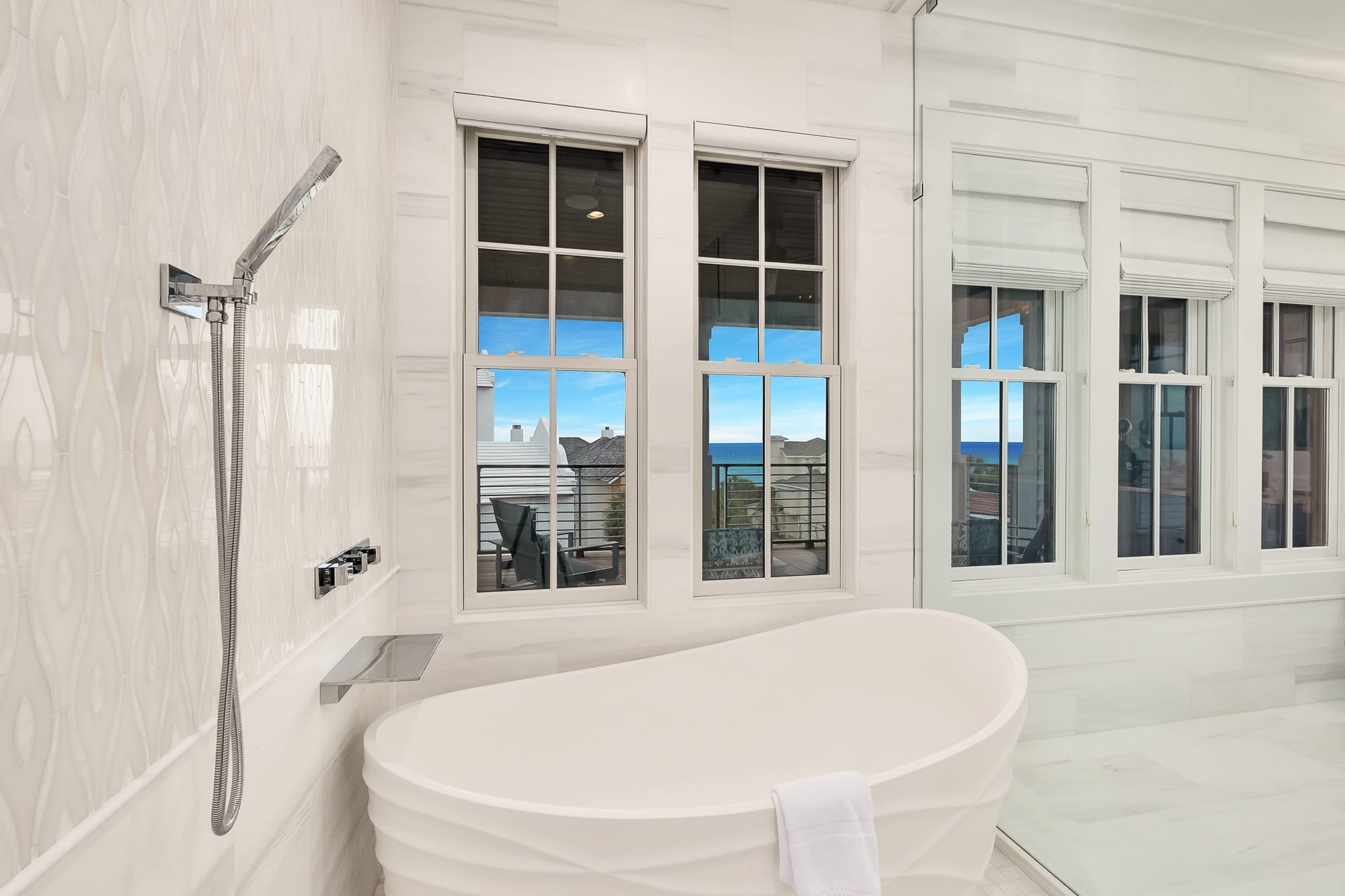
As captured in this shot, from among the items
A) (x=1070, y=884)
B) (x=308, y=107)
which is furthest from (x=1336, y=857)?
(x=308, y=107)

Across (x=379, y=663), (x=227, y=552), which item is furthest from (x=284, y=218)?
(x=379, y=663)

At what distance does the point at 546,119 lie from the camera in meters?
2.28

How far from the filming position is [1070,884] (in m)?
1.87

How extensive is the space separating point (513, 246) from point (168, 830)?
1987 millimetres

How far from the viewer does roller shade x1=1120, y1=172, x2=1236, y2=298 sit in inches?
59.3

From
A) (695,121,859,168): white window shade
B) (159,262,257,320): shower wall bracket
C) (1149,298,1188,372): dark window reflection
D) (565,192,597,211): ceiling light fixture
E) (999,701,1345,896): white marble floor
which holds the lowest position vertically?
(999,701,1345,896): white marble floor

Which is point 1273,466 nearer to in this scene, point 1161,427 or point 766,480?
point 1161,427

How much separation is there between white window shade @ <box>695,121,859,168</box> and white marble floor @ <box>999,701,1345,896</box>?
84.1 inches

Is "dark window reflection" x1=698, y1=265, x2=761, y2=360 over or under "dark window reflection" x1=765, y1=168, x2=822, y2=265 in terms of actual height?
under

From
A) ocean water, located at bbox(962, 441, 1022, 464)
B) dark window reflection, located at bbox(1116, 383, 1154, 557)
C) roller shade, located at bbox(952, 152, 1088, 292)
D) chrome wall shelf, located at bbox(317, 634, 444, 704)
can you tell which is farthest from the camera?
ocean water, located at bbox(962, 441, 1022, 464)

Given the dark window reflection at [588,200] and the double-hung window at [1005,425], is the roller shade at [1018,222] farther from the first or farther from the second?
the dark window reflection at [588,200]

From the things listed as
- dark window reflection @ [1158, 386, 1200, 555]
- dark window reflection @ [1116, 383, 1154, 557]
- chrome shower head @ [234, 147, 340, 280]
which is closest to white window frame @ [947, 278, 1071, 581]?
dark window reflection @ [1116, 383, 1154, 557]

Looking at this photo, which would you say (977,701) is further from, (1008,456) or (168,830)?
(168,830)

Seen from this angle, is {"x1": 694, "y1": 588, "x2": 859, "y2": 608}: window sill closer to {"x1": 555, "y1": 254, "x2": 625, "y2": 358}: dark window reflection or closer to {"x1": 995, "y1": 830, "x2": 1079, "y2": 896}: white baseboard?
{"x1": 995, "y1": 830, "x2": 1079, "y2": 896}: white baseboard
